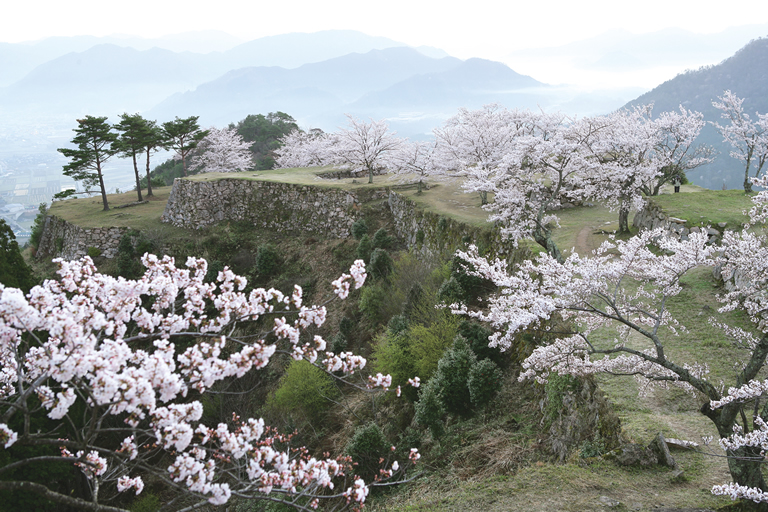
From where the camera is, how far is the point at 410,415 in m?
13.0

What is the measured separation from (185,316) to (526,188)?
15911 mm

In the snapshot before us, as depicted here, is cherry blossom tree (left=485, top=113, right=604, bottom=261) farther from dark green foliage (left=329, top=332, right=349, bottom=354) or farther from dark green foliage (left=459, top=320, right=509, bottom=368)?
dark green foliage (left=329, top=332, right=349, bottom=354)

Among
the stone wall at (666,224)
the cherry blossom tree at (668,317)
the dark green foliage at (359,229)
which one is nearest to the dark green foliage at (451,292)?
the cherry blossom tree at (668,317)

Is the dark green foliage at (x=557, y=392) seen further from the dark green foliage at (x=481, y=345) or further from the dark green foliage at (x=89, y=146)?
the dark green foliage at (x=89, y=146)

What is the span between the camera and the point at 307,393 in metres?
15.3

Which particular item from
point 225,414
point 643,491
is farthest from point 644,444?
point 225,414

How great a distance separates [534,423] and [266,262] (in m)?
20.2

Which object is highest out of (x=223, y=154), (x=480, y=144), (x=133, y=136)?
(x=133, y=136)

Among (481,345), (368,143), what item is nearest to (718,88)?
(368,143)

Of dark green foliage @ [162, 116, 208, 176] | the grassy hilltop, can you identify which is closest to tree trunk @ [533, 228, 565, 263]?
the grassy hilltop

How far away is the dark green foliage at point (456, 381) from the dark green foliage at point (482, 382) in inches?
12.0

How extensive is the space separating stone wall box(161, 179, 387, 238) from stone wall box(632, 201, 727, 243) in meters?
15.1

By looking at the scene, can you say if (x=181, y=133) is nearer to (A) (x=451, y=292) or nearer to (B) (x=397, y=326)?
(B) (x=397, y=326)

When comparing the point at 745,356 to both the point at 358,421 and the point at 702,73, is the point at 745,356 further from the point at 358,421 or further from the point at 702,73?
the point at 702,73
